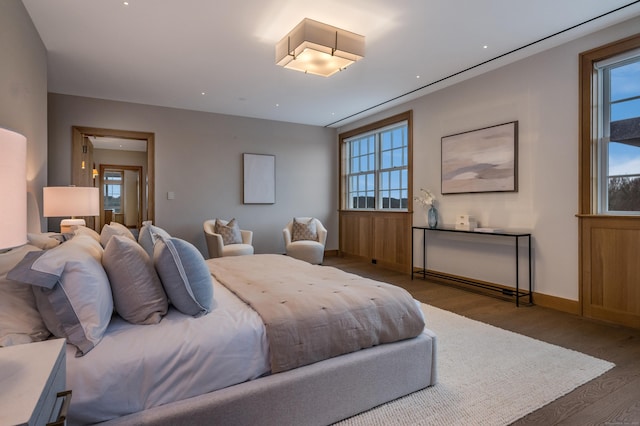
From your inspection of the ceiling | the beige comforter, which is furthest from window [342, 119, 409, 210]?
the beige comforter

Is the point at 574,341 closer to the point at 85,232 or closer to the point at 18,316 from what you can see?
the point at 18,316

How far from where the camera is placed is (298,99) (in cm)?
538

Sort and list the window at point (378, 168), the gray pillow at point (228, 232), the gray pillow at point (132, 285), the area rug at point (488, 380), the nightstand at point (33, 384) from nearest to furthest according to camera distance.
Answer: the nightstand at point (33, 384), the gray pillow at point (132, 285), the area rug at point (488, 380), the gray pillow at point (228, 232), the window at point (378, 168)

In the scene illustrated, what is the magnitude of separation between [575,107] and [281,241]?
503 cm

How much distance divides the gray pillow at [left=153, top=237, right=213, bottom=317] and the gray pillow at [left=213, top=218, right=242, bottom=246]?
12.6 feet

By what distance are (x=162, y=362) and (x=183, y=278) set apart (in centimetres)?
41

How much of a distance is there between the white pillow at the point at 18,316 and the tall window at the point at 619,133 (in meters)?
4.30

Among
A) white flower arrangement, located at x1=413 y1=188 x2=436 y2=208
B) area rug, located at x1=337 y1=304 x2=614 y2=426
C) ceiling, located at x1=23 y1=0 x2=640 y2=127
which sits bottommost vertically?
area rug, located at x1=337 y1=304 x2=614 y2=426

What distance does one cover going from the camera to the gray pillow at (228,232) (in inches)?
218

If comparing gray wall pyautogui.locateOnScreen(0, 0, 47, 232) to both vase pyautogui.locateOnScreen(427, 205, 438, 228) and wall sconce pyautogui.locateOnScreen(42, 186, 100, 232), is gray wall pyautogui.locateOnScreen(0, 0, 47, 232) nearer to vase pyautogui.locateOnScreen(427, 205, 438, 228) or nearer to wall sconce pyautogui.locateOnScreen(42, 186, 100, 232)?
wall sconce pyautogui.locateOnScreen(42, 186, 100, 232)

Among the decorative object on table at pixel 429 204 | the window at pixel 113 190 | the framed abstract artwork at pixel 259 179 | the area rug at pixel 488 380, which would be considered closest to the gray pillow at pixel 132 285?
the area rug at pixel 488 380

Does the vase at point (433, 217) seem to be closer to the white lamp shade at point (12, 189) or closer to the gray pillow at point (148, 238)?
the gray pillow at point (148, 238)

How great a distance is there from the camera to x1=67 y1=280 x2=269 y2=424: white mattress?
1.22 meters

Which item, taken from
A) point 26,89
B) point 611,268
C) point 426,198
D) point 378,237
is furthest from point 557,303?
point 26,89
